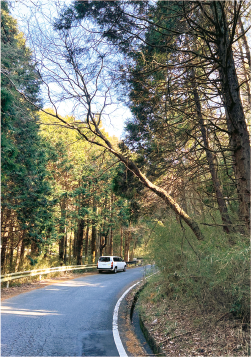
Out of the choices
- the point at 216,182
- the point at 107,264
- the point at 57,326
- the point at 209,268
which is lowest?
the point at 107,264

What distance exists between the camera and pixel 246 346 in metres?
3.96

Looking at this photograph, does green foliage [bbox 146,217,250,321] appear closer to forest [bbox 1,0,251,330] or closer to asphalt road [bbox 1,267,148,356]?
forest [bbox 1,0,251,330]

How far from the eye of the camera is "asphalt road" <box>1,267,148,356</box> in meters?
5.01

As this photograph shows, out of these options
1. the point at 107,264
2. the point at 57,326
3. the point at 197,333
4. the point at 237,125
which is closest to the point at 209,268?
the point at 197,333

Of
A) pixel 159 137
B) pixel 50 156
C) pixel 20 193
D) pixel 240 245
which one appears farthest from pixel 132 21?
pixel 50 156

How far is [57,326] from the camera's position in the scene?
6.40 meters

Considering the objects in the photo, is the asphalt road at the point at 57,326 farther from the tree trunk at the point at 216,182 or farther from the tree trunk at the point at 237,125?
the tree trunk at the point at 237,125

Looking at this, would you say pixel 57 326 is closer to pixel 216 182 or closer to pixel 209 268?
pixel 209 268

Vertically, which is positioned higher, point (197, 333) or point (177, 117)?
point (177, 117)

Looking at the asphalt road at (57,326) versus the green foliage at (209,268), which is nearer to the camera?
the green foliage at (209,268)

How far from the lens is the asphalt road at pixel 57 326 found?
501 centimetres

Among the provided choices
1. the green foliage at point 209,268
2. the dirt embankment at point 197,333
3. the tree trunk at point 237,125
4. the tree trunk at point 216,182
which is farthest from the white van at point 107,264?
the tree trunk at point 237,125

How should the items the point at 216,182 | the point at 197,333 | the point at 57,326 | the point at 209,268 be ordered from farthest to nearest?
the point at 216,182, the point at 57,326, the point at 197,333, the point at 209,268

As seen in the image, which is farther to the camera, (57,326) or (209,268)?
(57,326)
